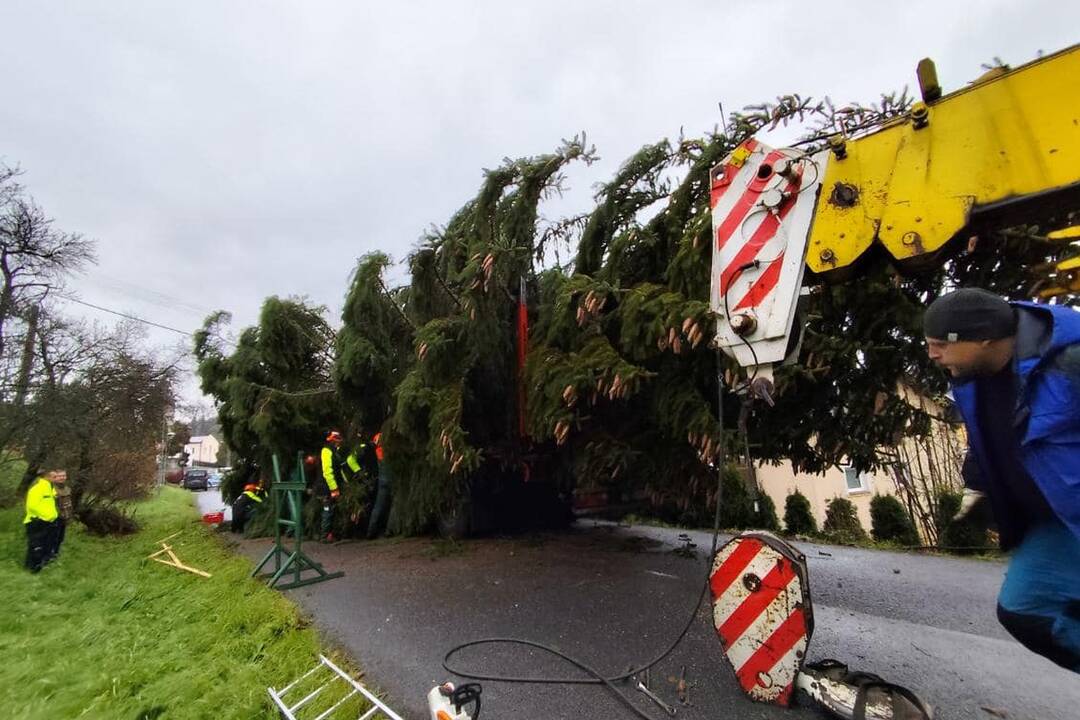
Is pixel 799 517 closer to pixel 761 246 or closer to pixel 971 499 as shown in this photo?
pixel 971 499

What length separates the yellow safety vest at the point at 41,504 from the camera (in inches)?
286

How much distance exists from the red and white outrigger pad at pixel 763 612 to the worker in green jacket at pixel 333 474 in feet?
20.9

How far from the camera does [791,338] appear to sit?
98.7 inches

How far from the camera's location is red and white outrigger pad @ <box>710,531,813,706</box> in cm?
237

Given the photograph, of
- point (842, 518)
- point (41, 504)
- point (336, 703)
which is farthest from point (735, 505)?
point (41, 504)

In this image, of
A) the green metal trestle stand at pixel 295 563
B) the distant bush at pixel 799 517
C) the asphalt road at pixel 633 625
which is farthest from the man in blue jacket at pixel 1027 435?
the distant bush at pixel 799 517

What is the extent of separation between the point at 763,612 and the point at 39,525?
9596 mm

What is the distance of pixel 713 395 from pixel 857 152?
234cm

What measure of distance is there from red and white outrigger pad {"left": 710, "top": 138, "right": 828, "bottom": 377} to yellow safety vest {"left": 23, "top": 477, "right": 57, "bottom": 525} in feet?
31.1

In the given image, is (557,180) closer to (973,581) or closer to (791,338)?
(791,338)

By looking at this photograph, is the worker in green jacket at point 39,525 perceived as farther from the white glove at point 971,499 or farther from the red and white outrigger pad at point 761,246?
the white glove at point 971,499

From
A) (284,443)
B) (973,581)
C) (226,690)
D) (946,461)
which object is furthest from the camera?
(946,461)

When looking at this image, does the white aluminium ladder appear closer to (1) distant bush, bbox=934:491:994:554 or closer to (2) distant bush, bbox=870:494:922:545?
(1) distant bush, bbox=934:491:994:554

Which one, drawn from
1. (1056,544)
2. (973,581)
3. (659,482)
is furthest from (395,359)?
(973,581)
